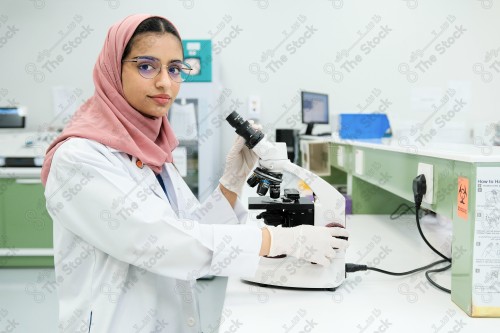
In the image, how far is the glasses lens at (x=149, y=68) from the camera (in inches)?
40.4

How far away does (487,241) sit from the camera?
32.4 inches

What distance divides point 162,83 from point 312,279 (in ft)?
2.05

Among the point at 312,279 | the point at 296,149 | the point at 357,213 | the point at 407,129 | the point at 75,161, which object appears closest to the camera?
the point at 75,161

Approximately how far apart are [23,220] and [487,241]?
3187 mm

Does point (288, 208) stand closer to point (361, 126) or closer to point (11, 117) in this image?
point (361, 126)

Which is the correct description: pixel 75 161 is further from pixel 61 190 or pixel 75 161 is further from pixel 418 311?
pixel 418 311

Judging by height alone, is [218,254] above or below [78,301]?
above

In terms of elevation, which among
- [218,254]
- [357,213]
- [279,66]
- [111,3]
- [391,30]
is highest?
[111,3]

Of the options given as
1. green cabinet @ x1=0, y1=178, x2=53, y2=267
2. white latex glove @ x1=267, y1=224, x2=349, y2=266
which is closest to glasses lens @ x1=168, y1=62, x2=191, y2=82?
white latex glove @ x1=267, y1=224, x2=349, y2=266

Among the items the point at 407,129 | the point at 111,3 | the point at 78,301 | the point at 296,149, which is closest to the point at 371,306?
the point at 78,301

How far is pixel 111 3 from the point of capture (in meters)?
3.45

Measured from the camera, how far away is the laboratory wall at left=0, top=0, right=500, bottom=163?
134 inches

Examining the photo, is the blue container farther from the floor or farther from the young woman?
the young woman

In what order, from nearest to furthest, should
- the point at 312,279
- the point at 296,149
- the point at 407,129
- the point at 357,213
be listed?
the point at 312,279
the point at 357,213
the point at 296,149
the point at 407,129
